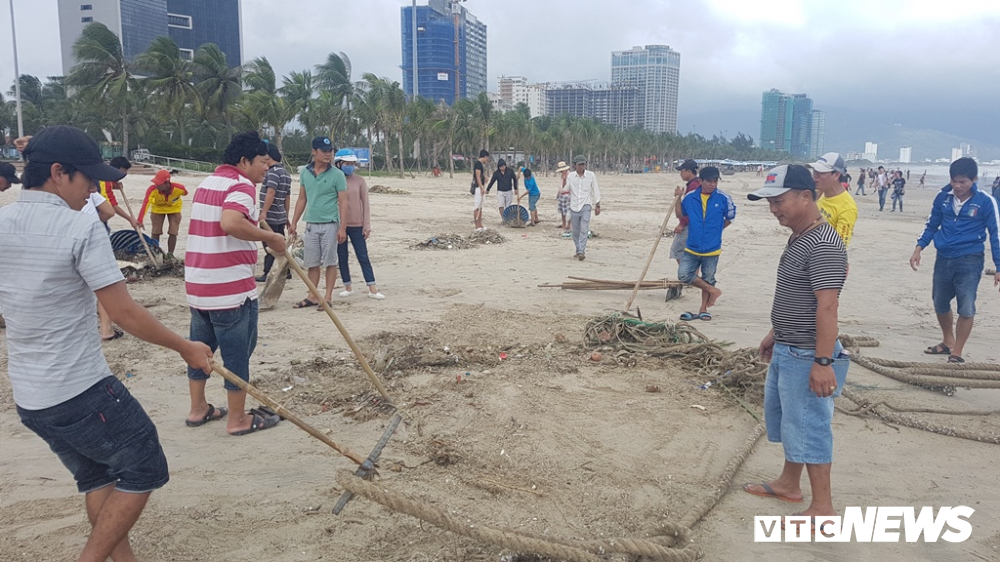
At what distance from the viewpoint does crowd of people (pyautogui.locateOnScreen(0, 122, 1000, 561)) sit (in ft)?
7.79

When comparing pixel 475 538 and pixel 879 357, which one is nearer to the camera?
pixel 475 538

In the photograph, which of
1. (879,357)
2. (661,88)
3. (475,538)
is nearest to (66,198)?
(475,538)

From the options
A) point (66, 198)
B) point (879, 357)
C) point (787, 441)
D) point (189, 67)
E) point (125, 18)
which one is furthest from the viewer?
point (125, 18)

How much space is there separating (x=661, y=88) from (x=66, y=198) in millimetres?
178676

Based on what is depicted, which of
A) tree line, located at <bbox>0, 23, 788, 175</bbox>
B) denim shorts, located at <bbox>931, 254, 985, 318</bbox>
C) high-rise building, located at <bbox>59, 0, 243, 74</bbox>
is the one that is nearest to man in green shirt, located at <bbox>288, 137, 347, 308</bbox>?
denim shorts, located at <bbox>931, 254, 985, 318</bbox>

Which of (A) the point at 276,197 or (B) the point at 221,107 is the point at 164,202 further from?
(B) the point at 221,107

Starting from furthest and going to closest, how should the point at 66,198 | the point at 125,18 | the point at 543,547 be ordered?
the point at 125,18, the point at 543,547, the point at 66,198

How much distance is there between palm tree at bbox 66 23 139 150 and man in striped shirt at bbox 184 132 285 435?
47.0 m

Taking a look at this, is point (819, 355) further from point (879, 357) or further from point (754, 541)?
point (879, 357)

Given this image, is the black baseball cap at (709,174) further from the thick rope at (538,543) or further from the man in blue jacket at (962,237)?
the thick rope at (538,543)

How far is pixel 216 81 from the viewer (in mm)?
47844

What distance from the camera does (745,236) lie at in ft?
53.6

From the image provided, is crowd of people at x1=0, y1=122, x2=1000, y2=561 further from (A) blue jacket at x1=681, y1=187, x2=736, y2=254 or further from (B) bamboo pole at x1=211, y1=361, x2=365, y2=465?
(A) blue jacket at x1=681, y1=187, x2=736, y2=254

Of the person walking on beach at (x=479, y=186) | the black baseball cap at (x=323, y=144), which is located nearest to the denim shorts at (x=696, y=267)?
the black baseball cap at (x=323, y=144)
